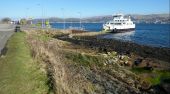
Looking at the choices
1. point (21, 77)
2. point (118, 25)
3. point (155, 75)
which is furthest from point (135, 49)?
point (118, 25)

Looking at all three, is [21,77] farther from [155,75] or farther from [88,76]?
[155,75]

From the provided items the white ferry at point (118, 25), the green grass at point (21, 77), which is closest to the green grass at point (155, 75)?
the green grass at point (21, 77)

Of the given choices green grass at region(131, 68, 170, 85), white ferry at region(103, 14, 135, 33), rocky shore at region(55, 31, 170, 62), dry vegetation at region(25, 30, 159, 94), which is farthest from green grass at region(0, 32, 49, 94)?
white ferry at region(103, 14, 135, 33)

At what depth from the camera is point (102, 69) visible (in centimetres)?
2762

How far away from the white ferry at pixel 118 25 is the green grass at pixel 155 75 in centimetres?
8041

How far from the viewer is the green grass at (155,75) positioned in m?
24.1

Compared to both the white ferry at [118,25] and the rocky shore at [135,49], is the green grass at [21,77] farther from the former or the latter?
the white ferry at [118,25]

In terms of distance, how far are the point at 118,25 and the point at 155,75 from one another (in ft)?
308

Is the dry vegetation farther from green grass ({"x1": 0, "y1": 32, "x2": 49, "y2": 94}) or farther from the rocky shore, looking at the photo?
the rocky shore

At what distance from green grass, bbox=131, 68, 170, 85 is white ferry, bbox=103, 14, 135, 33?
80412 millimetres

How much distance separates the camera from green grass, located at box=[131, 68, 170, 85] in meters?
24.1

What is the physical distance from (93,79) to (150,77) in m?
5.20

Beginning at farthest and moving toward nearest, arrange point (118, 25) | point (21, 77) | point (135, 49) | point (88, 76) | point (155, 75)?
point (118, 25)
point (135, 49)
point (155, 75)
point (88, 76)
point (21, 77)

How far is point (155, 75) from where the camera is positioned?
2597cm
